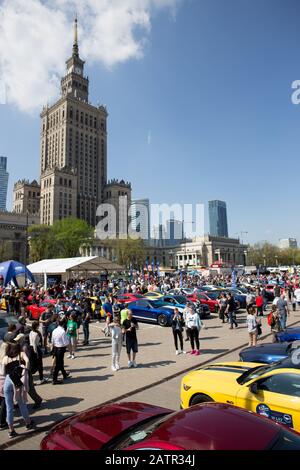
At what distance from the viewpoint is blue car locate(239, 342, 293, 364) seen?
8.63 meters

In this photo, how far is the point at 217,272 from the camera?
65.6 m

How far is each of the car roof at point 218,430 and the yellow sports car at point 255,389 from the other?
1.80 metres

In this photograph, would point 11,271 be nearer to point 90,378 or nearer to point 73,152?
point 90,378

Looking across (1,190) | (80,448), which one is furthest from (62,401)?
(1,190)

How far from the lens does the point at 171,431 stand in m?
3.37

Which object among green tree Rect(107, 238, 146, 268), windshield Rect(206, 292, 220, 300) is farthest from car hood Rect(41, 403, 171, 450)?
green tree Rect(107, 238, 146, 268)

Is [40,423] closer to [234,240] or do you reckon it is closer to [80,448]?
[80,448]

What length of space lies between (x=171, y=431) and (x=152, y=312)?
15335mm

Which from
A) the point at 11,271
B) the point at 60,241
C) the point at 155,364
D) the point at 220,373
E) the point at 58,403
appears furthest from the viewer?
the point at 60,241

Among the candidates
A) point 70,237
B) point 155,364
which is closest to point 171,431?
point 155,364

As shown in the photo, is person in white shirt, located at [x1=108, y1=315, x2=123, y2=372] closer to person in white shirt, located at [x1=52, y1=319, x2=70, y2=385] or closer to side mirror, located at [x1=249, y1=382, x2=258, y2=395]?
person in white shirt, located at [x1=52, y1=319, x2=70, y2=385]

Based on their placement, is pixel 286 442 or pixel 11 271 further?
pixel 11 271

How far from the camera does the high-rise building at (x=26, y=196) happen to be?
12912 centimetres

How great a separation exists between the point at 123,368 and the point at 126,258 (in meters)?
76.9
